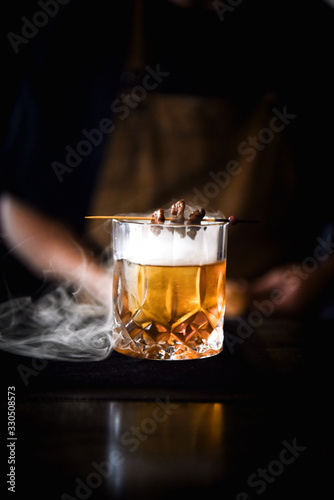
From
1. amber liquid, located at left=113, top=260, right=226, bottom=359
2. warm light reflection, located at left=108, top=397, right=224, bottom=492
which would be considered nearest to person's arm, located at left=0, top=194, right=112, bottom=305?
amber liquid, located at left=113, top=260, right=226, bottom=359

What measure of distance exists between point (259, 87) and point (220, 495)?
1.79 metres

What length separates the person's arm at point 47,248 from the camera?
2.19 metres

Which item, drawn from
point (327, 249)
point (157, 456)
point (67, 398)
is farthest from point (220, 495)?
point (327, 249)

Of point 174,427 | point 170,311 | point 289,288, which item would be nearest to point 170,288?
point 170,311

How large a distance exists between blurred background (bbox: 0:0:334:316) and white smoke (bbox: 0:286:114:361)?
10.2 inches

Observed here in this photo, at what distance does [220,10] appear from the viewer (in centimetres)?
213

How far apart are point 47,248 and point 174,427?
142cm

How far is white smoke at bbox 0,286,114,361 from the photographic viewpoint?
4.42 feet

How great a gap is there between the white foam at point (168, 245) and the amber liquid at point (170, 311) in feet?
0.06

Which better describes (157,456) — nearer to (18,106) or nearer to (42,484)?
(42,484)

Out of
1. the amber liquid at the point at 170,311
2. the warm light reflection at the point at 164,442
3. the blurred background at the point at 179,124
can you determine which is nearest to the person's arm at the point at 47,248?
the blurred background at the point at 179,124

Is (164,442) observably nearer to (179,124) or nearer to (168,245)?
(168,245)

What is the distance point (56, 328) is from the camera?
62.0 inches

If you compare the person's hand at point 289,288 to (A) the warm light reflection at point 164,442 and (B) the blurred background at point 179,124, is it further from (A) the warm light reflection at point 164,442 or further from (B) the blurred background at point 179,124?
(A) the warm light reflection at point 164,442
